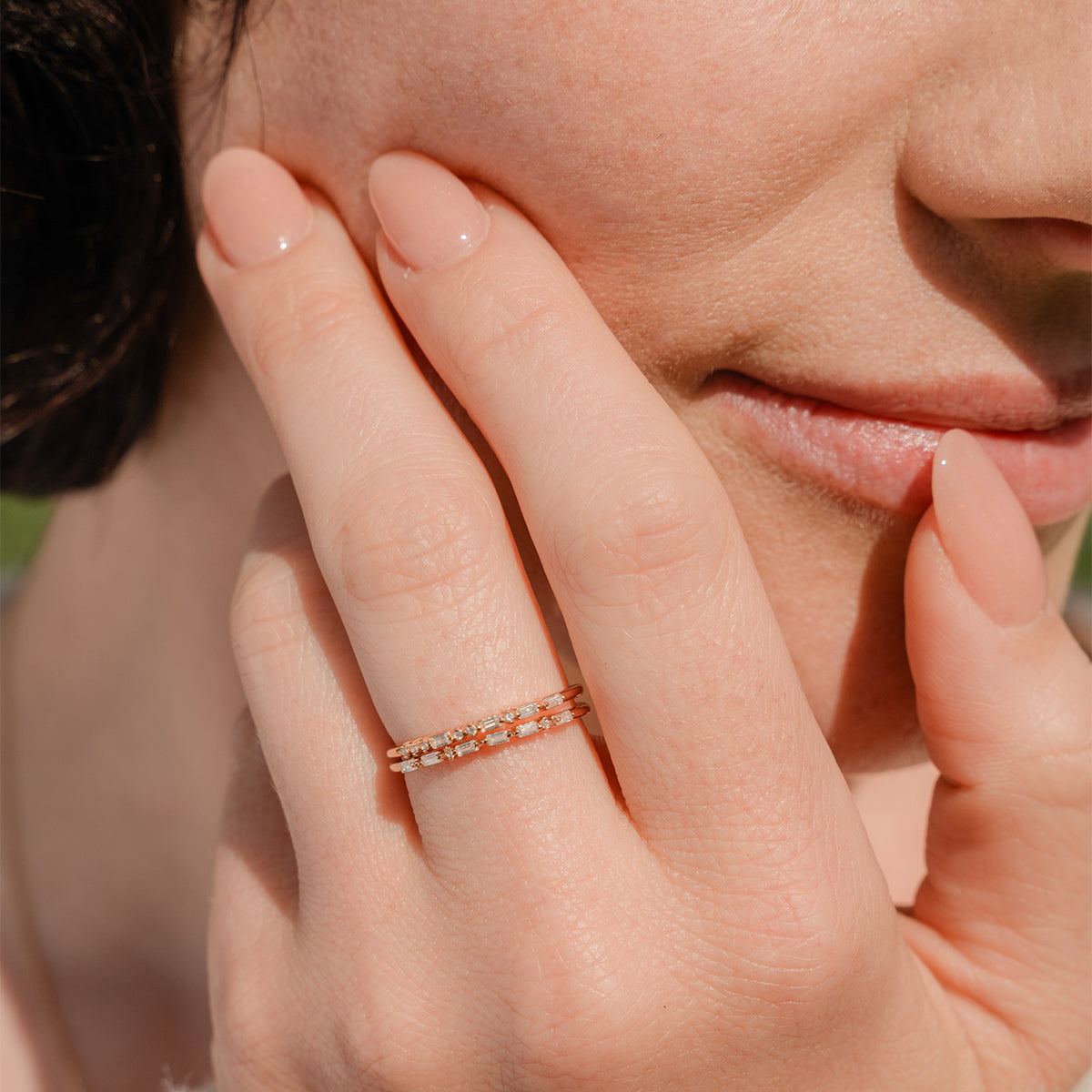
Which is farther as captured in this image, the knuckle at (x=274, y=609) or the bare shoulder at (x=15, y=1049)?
the bare shoulder at (x=15, y=1049)

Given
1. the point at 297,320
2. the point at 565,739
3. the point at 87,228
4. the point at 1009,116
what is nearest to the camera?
the point at 1009,116

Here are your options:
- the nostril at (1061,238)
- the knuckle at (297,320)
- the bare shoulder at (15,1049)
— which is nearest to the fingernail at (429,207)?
the knuckle at (297,320)

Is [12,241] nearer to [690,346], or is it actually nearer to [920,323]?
[690,346]

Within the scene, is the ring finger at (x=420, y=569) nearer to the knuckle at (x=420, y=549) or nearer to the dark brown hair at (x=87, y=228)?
the knuckle at (x=420, y=549)

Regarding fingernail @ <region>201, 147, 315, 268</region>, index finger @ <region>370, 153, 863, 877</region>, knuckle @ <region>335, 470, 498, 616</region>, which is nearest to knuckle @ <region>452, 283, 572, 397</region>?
index finger @ <region>370, 153, 863, 877</region>

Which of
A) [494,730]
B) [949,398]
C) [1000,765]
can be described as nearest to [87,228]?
[494,730]

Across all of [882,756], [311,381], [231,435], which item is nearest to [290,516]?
[311,381]

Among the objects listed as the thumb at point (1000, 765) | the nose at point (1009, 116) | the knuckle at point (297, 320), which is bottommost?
the thumb at point (1000, 765)

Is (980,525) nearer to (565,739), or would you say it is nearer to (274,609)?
(565,739)
